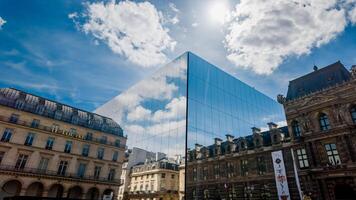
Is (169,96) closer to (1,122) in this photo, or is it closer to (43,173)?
(43,173)

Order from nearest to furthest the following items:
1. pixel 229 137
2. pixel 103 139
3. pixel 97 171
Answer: pixel 229 137, pixel 97 171, pixel 103 139

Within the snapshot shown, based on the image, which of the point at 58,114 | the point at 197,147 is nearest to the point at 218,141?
the point at 197,147

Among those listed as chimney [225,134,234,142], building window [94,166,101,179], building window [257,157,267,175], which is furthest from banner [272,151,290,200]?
building window [94,166,101,179]

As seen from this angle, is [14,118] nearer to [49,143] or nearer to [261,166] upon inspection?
[49,143]

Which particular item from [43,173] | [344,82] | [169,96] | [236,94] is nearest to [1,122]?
[43,173]

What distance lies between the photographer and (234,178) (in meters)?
39.7

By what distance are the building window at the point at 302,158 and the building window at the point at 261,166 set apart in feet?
19.1

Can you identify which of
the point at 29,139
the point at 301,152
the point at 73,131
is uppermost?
the point at 73,131

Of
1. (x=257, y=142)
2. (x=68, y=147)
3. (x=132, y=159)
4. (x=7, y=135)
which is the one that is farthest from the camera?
(x=132, y=159)

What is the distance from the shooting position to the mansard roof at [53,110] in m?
41.6

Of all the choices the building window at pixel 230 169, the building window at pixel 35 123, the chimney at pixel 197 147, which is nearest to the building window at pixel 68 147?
the building window at pixel 35 123

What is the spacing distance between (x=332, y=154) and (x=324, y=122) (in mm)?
4537

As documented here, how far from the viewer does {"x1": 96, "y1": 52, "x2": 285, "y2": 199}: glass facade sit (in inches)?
1641

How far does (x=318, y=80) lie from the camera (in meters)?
35.3
